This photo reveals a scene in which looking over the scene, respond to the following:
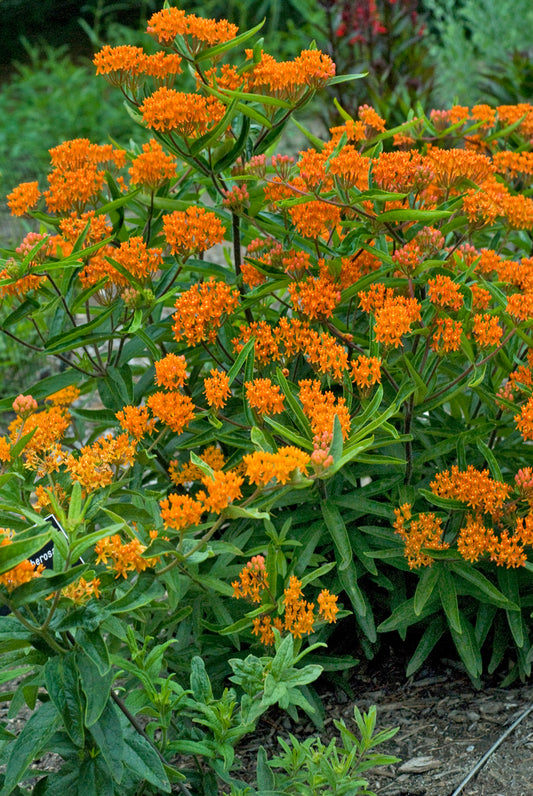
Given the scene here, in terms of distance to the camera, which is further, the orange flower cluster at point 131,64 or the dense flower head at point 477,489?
the orange flower cluster at point 131,64

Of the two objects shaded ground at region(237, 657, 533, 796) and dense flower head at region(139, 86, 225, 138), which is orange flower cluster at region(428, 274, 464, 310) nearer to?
dense flower head at region(139, 86, 225, 138)

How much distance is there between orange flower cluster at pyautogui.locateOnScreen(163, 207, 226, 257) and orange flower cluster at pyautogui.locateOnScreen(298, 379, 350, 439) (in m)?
0.55

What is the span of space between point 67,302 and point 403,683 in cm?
159

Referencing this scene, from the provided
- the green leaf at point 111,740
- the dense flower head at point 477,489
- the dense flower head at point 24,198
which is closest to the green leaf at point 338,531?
the dense flower head at point 477,489

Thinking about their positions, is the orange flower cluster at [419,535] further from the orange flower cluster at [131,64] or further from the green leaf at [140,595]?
the orange flower cluster at [131,64]

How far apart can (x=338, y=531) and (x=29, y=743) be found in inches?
38.1

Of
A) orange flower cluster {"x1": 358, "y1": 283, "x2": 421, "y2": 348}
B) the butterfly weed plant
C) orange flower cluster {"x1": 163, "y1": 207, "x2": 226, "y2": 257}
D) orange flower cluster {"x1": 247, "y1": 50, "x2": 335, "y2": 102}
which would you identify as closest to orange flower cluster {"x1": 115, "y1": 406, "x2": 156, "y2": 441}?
the butterfly weed plant

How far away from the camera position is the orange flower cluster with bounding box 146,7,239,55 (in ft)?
7.55

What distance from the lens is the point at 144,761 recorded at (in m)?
1.73

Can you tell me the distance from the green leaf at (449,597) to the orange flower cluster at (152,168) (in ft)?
4.69

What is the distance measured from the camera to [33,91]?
9750 mm

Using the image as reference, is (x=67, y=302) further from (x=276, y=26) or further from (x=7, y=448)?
(x=276, y=26)

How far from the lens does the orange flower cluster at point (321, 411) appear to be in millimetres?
1900

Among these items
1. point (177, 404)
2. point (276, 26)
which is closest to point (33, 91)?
point (276, 26)
